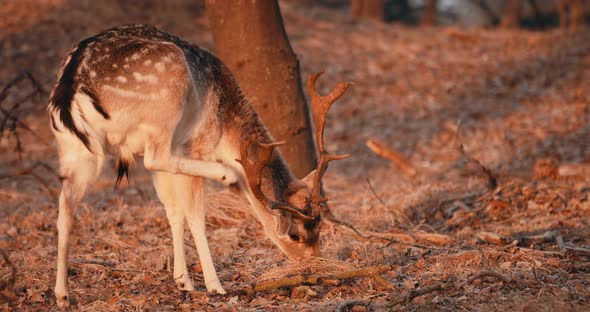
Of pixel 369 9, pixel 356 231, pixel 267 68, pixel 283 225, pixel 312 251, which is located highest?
pixel 267 68

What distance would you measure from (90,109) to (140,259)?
5.93ft

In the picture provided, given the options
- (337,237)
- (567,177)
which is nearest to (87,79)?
(337,237)

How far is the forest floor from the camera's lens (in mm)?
5902

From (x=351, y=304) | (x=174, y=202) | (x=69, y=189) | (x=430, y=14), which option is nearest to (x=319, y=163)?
(x=174, y=202)

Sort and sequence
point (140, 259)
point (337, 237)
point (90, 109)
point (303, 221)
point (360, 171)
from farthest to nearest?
point (360, 171)
point (337, 237)
point (140, 259)
point (303, 221)
point (90, 109)

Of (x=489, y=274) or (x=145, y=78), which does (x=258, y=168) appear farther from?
(x=489, y=274)

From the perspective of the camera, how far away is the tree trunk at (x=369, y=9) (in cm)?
2119

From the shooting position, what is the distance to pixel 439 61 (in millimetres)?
16547

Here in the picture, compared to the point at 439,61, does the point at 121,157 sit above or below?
above

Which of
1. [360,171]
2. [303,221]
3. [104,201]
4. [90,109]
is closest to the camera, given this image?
[90,109]

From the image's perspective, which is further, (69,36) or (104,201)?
(69,36)

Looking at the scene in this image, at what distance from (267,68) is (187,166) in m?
2.26

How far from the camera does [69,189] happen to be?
576 cm

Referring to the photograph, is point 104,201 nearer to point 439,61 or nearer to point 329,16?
point 439,61
